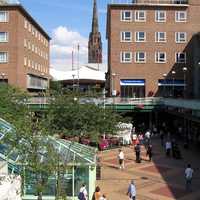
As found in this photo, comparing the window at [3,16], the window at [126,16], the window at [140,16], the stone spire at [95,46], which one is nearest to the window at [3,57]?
the window at [3,16]

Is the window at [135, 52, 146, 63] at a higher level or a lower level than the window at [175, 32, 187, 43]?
lower

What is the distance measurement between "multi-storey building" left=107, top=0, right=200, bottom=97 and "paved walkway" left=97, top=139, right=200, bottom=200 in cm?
3471

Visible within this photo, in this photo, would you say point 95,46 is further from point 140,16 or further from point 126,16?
point 126,16

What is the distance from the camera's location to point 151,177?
31.5 meters

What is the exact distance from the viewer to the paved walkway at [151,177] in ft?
87.5

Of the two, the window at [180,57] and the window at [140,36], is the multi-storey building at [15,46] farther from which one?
the window at [180,57]

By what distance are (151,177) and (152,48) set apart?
4797 centimetres

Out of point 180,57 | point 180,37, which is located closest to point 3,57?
point 180,57

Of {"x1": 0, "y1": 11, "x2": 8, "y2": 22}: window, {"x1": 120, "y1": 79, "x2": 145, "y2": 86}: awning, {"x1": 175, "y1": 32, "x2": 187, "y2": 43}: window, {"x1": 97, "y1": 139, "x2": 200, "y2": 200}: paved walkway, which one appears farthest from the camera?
{"x1": 175, "y1": 32, "x2": 187, "y2": 43}: window

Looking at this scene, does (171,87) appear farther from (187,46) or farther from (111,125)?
(111,125)

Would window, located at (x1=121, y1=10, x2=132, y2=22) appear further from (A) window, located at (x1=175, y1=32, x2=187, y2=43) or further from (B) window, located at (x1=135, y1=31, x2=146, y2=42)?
(A) window, located at (x1=175, y1=32, x2=187, y2=43)

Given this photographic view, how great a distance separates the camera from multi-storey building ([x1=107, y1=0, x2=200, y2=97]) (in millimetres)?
77125

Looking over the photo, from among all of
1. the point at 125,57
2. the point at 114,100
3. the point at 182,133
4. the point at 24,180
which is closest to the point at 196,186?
the point at 24,180

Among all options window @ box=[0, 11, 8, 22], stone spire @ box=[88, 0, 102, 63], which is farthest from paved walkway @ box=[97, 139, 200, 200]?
stone spire @ box=[88, 0, 102, 63]
